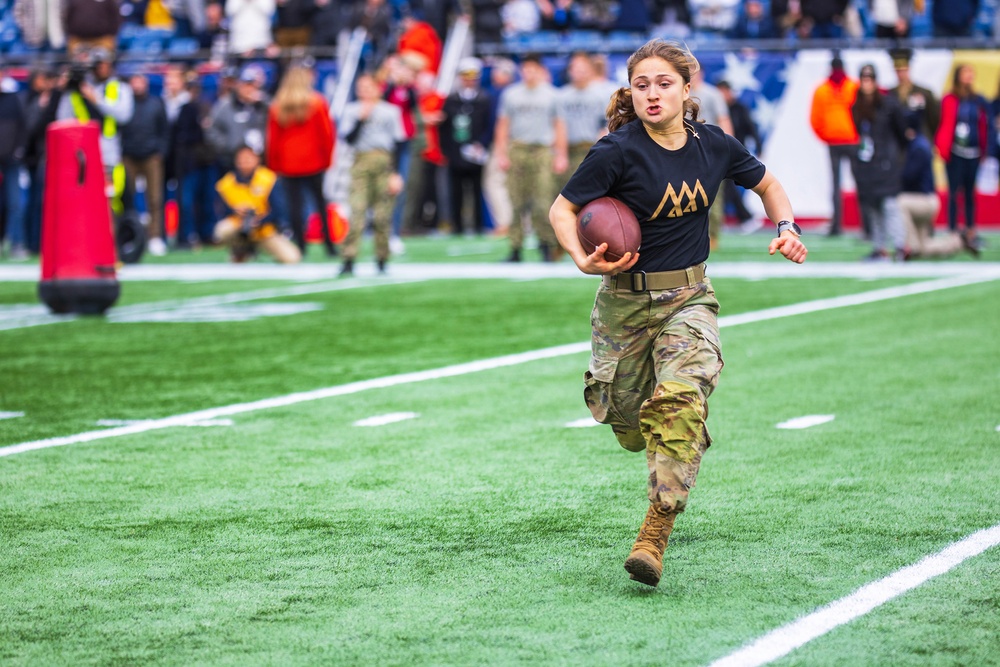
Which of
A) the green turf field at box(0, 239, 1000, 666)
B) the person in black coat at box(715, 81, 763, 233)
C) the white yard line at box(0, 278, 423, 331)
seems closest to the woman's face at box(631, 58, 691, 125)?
the green turf field at box(0, 239, 1000, 666)

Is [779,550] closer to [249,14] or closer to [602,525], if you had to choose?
[602,525]

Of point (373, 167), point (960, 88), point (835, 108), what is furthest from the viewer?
point (835, 108)

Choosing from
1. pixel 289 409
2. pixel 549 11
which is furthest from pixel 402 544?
pixel 549 11

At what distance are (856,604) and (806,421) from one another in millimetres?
3361

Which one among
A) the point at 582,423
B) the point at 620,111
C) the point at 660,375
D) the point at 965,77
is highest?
the point at 620,111

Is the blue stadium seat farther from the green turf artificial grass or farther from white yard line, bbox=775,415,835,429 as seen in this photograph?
white yard line, bbox=775,415,835,429

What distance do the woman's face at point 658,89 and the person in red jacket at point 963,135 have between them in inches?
610

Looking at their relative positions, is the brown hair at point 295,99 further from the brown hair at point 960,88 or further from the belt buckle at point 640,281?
the belt buckle at point 640,281

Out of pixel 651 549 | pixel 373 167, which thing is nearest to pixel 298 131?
pixel 373 167

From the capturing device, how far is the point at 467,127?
941 inches

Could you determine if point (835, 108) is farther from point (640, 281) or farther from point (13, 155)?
point (640, 281)

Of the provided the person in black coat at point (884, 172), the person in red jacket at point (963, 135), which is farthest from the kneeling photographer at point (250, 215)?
the person in red jacket at point (963, 135)

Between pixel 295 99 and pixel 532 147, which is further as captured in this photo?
pixel 295 99

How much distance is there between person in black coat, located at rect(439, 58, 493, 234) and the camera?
23812mm
